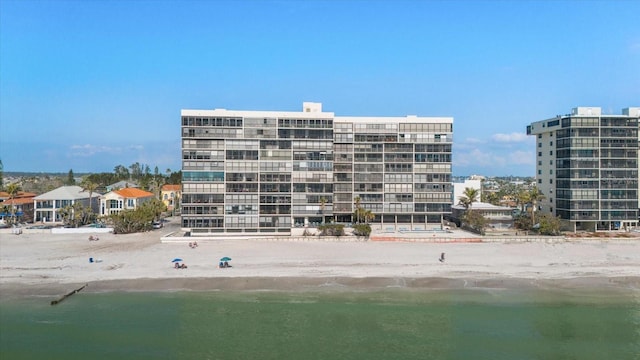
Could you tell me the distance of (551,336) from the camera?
4000 cm

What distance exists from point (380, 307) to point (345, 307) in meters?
3.33

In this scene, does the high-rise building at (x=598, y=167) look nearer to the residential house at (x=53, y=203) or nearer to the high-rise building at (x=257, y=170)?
the high-rise building at (x=257, y=170)

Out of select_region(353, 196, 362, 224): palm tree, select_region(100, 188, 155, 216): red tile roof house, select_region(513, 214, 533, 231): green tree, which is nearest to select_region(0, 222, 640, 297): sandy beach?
select_region(353, 196, 362, 224): palm tree

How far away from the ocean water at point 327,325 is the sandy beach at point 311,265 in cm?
318

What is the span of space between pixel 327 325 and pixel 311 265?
18.5 metres

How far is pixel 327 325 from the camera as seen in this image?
41531 mm

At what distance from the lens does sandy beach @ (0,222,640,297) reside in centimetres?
5325

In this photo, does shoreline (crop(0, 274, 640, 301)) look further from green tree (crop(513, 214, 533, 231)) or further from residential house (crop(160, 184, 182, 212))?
residential house (crop(160, 184, 182, 212))

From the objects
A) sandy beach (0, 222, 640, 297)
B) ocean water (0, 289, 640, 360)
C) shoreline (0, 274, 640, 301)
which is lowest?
ocean water (0, 289, 640, 360)

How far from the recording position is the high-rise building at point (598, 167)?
84688 millimetres

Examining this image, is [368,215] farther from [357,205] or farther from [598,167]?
[598,167]

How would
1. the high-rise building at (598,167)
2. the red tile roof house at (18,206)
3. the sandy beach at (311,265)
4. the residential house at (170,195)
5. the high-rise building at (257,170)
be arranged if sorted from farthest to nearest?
1. the residential house at (170,195)
2. the red tile roof house at (18,206)
3. the high-rise building at (598,167)
4. the high-rise building at (257,170)
5. the sandy beach at (311,265)

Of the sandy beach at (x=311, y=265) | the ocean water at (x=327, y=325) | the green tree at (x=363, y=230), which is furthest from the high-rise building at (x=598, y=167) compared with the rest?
the ocean water at (x=327, y=325)

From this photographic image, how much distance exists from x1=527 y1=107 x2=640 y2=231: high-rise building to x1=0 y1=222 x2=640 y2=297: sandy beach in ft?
37.5
